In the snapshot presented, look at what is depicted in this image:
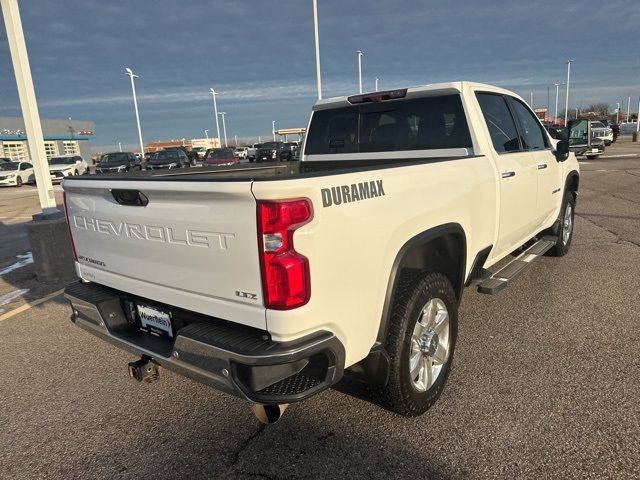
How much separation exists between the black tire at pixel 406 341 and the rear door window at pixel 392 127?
1453mm

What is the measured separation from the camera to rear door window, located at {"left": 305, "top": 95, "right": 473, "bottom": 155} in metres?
3.85

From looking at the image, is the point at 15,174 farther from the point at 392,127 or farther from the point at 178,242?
the point at 178,242

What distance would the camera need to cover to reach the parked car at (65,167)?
89.6ft

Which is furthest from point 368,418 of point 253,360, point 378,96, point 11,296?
point 11,296

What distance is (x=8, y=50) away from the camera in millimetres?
6156

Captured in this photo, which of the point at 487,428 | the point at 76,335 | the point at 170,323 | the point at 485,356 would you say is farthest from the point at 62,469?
the point at 485,356

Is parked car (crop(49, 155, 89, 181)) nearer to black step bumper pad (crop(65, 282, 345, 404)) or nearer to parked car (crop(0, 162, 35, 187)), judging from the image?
parked car (crop(0, 162, 35, 187))

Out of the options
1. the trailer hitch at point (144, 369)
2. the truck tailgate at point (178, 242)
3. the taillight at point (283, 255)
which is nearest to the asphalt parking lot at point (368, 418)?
the trailer hitch at point (144, 369)

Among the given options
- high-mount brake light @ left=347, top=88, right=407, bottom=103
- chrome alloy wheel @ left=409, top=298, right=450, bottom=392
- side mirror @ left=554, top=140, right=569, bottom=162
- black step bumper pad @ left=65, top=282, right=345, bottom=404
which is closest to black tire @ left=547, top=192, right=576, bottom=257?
side mirror @ left=554, top=140, right=569, bottom=162

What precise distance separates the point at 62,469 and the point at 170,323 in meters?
1.01

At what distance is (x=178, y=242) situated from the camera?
2377mm

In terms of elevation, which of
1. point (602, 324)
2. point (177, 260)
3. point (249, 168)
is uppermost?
point (249, 168)

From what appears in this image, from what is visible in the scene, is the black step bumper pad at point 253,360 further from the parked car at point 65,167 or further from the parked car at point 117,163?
the parked car at point 65,167

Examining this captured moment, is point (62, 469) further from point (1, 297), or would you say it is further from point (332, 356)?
point (1, 297)
